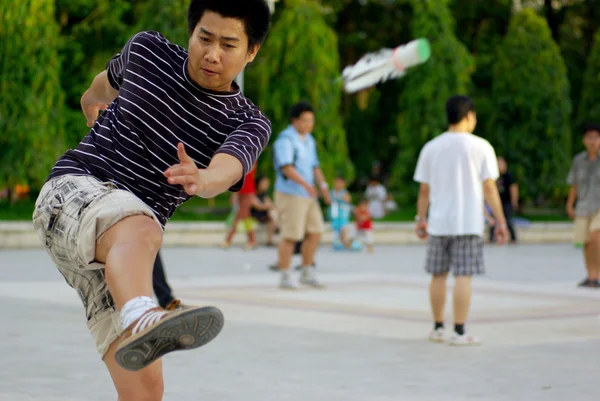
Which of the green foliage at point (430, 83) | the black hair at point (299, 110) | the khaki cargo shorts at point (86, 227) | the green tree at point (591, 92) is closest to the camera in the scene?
the khaki cargo shorts at point (86, 227)

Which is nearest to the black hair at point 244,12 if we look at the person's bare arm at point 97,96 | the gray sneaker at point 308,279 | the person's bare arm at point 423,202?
the person's bare arm at point 97,96

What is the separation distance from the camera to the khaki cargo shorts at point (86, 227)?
355cm

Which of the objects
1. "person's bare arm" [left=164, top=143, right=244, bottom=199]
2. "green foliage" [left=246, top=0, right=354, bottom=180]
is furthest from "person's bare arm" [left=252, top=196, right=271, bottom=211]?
"person's bare arm" [left=164, top=143, right=244, bottom=199]

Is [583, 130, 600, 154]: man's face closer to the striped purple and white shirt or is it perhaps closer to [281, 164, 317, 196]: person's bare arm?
[281, 164, 317, 196]: person's bare arm

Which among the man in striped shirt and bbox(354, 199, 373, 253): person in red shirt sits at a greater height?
the man in striped shirt

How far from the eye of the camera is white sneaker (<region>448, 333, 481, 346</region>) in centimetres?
812

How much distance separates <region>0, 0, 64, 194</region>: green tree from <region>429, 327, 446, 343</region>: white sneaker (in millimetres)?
13880

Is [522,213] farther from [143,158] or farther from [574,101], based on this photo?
[143,158]

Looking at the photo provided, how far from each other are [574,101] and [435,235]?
28856 millimetres

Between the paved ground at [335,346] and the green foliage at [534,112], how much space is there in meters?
15.7

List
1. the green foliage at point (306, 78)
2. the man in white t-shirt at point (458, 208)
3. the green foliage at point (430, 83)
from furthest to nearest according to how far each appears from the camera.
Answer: the green foliage at point (430, 83) < the green foliage at point (306, 78) < the man in white t-shirt at point (458, 208)

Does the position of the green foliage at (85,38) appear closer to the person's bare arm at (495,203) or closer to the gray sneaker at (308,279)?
the gray sneaker at (308,279)

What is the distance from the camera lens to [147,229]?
11.5 ft

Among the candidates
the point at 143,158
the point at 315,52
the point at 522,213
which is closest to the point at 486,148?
the point at 143,158
